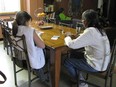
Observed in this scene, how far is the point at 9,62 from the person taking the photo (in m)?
3.34

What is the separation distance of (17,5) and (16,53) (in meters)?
3.28

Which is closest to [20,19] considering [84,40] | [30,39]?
[30,39]

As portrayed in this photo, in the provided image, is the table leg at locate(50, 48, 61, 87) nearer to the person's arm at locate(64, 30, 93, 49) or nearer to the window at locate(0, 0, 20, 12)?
the person's arm at locate(64, 30, 93, 49)

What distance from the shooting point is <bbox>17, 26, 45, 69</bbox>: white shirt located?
1971mm

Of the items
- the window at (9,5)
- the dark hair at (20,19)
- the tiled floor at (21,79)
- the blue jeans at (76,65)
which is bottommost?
the tiled floor at (21,79)

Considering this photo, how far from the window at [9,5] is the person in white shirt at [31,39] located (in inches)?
126

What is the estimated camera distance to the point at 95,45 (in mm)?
→ 1896

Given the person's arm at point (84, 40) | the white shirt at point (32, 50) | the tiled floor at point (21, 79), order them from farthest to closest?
the tiled floor at point (21, 79)
the white shirt at point (32, 50)
the person's arm at point (84, 40)

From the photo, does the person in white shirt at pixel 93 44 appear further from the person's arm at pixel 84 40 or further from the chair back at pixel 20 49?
the chair back at pixel 20 49

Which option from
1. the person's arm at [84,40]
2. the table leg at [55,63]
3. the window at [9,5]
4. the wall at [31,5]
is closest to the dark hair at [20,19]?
the table leg at [55,63]

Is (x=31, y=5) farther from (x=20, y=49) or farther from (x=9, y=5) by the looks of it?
(x=20, y=49)

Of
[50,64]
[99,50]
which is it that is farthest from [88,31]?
[50,64]

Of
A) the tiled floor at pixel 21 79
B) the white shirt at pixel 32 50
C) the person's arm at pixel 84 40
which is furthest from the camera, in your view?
the tiled floor at pixel 21 79

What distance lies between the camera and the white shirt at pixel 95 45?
1.85 m
